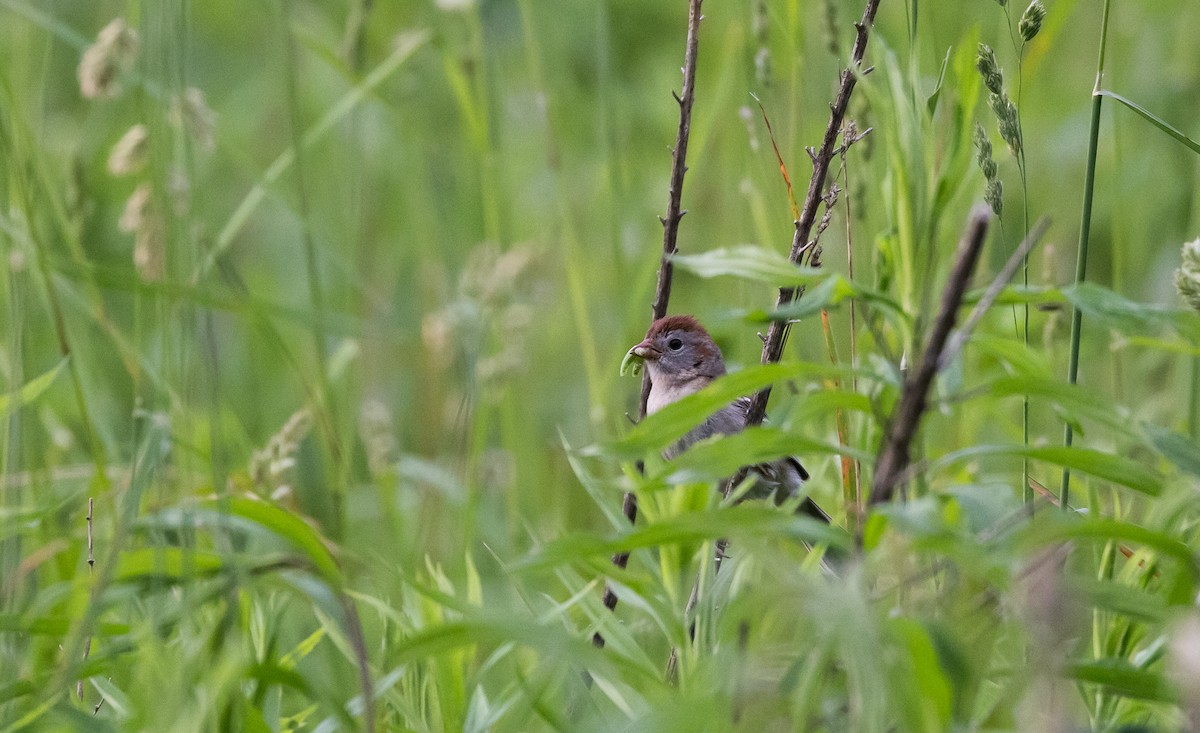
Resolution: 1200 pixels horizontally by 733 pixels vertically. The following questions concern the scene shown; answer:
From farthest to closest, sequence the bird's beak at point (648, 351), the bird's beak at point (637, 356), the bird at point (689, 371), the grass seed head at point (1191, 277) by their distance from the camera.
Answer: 1. the bird at point (689, 371)
2. the bird's beak at point (648, 351)
3. the bird's beak at point (637, 356)
4. the grass seed head at point (1191, 277)

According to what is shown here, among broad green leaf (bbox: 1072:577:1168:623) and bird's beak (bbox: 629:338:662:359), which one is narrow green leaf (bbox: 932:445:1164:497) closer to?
broad green leaf (bbox: 1072:577:1168:623)

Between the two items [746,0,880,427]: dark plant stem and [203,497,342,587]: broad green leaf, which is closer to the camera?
[203,497,342,587]: broad green leaf

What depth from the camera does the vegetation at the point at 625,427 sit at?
41.8 inches

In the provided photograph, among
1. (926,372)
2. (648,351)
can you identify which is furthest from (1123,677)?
(648,351)

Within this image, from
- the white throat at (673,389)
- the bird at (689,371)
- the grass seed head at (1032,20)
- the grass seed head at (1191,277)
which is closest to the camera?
the grass seed head at (1191,277)

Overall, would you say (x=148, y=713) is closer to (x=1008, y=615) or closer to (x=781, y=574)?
(x=781, y=574)

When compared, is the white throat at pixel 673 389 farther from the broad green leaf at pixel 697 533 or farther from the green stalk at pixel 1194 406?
the broad green leaf at pixel 697 533

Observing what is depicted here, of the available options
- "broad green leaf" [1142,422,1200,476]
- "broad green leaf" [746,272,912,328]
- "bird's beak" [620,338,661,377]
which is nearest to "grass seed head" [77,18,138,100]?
"bird's beak" [620,338,661,377]

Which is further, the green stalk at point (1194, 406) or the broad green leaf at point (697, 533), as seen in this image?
the green stalk at point (1194, 406)

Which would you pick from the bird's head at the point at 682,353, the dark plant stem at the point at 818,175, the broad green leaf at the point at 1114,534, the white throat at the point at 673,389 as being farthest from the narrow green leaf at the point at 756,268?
the white throat at the point at 673,389

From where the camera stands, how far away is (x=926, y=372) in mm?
1077

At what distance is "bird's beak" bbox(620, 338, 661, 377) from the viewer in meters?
2.16

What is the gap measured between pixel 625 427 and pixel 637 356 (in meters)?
0.35

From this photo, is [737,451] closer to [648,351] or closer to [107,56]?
[107,56]
